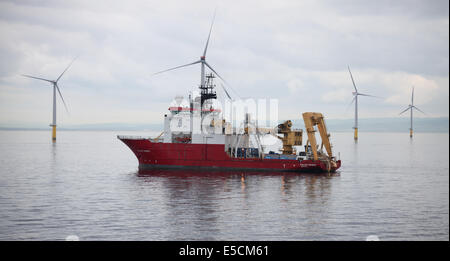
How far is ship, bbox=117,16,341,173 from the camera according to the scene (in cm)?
4847

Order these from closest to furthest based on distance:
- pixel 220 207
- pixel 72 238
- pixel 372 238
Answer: pixel 72 238
pixel 372 238
pixel 220 207

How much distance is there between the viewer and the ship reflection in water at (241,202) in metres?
22.7

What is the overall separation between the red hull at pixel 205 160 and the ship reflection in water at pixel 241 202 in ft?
3.16

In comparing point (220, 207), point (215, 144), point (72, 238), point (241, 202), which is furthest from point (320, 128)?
point (72, 238)

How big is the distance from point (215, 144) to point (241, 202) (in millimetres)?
18165

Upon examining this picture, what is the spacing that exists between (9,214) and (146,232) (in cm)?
1082

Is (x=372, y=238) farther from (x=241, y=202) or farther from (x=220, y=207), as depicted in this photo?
(x=241, y=202)

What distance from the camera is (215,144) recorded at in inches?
1903

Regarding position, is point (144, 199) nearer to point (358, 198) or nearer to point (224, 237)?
point (224, 237)

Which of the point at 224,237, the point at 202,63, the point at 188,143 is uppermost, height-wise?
the point at 202,63

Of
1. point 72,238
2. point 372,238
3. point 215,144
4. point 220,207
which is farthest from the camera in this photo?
point 215,144

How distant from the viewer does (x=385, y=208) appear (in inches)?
1163

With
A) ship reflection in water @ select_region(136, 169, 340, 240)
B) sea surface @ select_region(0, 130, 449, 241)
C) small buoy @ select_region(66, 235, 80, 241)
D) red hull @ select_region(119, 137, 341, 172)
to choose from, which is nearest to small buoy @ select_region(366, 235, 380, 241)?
sea surface @ select_region(0, 130, 449, 241)

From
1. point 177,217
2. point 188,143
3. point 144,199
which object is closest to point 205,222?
point 177,217
